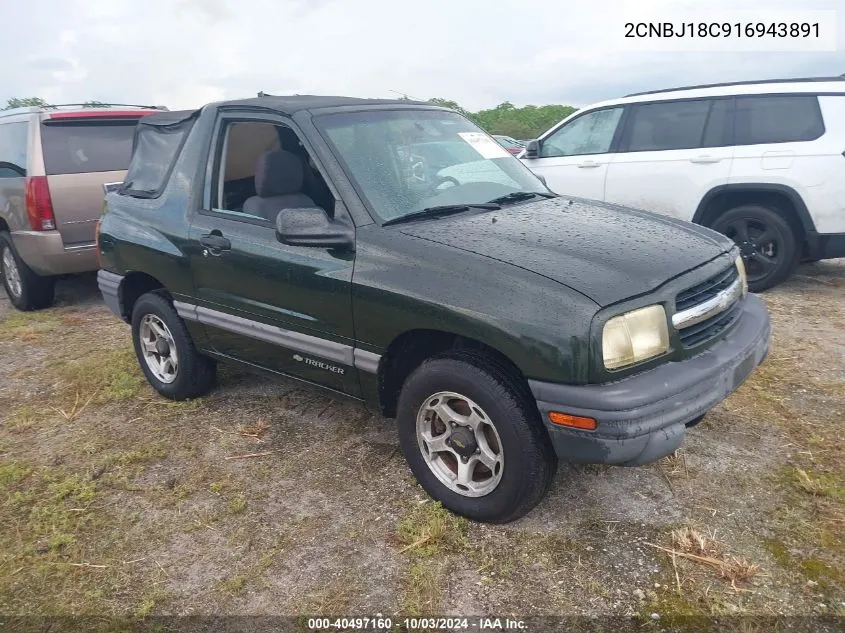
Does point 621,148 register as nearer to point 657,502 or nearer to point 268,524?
point 657,502

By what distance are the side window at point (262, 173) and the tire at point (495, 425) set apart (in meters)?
1.06

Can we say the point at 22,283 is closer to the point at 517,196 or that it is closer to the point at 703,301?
the point at 517,196

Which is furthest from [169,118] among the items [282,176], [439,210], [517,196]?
[517,196]

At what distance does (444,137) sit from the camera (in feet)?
12.5

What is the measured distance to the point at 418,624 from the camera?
2.42 metres

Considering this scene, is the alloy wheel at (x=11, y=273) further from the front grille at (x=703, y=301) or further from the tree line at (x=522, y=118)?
the tree line at (x=522, y=118)

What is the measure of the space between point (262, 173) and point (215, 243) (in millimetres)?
462

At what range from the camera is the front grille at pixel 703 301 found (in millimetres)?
2691

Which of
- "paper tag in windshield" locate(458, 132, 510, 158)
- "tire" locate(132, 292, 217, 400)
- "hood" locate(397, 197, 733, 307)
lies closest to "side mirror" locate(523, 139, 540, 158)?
"paper tag in windshield" locate(458, 132, 510, 158)

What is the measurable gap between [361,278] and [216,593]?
1.42 meters

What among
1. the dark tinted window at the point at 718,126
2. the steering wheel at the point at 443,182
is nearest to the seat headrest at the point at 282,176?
the steering wheel at the point at 443,182

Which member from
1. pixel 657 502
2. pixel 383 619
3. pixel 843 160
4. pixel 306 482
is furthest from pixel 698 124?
pixel 383 619

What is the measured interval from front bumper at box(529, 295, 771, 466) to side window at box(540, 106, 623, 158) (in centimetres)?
499

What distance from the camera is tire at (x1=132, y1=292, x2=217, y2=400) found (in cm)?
418
